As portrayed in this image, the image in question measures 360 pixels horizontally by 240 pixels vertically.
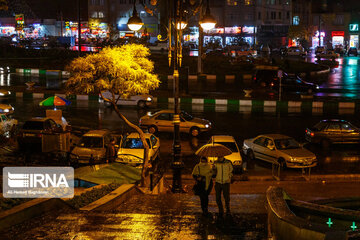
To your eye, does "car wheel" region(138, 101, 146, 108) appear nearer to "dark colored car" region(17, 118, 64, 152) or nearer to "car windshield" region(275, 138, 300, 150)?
"dark colored car" region(17, 118, 64, 152)

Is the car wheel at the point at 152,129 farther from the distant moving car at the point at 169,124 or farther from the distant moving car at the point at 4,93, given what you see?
the distant moving car at the point at 4,93

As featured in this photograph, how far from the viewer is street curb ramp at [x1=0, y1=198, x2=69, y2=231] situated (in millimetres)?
8805

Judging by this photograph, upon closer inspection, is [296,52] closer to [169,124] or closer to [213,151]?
[169,124]

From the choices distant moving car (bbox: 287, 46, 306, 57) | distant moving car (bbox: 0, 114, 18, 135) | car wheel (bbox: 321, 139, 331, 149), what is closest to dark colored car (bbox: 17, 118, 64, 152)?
distant moving car (bbox: 0, 114, 18, 135)

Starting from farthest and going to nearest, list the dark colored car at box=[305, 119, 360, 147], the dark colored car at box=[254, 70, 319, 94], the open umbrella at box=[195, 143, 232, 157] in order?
1. the dark colored car at box=[254, 70, 319, 94]
2. the dark colored car at box=[305, 119, 360, 147]
3. the open umbrella at box=[195, 143, 232, 157]

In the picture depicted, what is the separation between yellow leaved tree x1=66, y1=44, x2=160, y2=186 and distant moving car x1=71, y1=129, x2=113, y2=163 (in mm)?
3573

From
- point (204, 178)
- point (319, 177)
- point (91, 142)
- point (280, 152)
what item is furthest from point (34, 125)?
point (319, 177)

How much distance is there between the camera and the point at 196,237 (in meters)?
8.55

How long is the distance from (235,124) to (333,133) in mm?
5908

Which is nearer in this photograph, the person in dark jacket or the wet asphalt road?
the person in dark jacket

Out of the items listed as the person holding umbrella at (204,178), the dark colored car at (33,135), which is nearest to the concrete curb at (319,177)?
the dark colored car at (33,135)

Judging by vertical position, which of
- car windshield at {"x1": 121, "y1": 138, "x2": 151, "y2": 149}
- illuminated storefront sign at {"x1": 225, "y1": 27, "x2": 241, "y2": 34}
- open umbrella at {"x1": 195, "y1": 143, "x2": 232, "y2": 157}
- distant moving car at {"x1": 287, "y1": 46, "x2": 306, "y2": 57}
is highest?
illuminated storefront sign at {"x1": 225, "y1": 27, "x2": 241, "y2": 34}

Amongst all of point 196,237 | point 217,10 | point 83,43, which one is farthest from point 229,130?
point 217,10

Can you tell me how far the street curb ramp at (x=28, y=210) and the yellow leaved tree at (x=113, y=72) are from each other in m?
4.05
